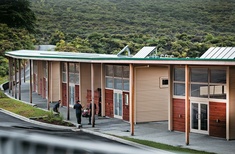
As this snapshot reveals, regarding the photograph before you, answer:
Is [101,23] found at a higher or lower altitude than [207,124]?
higher

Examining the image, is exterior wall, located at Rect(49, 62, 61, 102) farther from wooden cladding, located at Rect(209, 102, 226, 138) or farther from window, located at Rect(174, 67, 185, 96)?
wooden cladding, located at Rect(209, 102, 226, 138)

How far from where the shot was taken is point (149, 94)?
95.0 feet

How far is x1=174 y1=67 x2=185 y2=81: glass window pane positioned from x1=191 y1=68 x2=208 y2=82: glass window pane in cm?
82

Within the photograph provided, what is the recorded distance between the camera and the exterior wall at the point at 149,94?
2866 cm

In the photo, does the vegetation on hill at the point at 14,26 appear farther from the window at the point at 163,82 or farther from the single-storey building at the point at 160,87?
the window at the point at 163,82

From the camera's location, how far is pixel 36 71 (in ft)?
156

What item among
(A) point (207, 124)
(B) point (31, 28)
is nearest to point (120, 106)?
(A) point (207, 124)

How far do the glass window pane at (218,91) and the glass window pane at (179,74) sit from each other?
192 centimetres

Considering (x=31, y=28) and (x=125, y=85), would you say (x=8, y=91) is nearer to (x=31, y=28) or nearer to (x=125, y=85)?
(x=125, y=85)

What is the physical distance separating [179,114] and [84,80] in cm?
1104

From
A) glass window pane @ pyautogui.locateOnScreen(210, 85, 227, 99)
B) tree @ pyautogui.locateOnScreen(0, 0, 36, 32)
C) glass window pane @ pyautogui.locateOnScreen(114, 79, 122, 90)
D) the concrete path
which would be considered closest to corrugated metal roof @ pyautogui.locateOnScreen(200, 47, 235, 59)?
glass window pane @ pyautogui.locateOnScreen(210, 85, 227, 99)

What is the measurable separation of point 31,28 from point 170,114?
71958 millimetres

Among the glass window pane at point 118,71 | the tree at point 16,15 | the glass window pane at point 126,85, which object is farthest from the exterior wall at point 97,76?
the tree at point 16,15

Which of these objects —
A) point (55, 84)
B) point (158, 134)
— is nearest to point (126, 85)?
point (158, 134)
